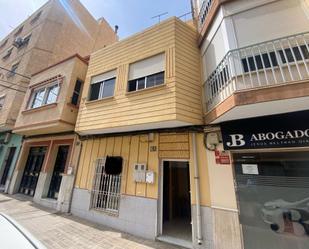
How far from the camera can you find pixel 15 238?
1.96m

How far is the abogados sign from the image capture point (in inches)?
162

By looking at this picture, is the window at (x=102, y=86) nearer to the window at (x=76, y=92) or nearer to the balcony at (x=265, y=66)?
the window at (x=76, y=92)

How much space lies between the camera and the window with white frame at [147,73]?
6.09m

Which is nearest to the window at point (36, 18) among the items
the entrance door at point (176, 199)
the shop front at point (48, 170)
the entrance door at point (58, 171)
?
the shop front at point (48, 170)

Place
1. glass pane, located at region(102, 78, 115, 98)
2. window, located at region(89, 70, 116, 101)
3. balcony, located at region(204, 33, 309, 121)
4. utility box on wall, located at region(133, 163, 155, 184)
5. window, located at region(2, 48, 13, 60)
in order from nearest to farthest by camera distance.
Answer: balcony, located at region(204, 33, 309, 121) → utility box on wall, located at region(133, 163, 155, 184) → glass pane, located at region(102, 78, 115, 98) → window, located at region(89, 70, 116, 101) → window, located at region(2, 48, 13, 60)

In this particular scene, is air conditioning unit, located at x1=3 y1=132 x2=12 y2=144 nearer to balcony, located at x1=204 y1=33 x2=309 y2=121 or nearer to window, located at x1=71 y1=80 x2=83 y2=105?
window, located at x1=71 y1=80 x2=83 y2=105

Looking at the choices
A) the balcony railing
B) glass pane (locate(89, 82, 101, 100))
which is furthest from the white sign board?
glass pane (locate(89, 82, 101, 100))

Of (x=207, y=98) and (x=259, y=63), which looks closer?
(x=259, y=63)

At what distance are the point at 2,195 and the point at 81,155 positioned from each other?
23.1 ft

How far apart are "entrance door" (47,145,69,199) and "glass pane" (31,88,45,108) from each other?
289 centimetres

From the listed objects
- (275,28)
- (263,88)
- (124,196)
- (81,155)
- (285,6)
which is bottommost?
(124,196)

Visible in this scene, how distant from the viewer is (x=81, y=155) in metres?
8.23

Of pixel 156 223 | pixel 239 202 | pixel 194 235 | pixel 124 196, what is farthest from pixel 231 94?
pixel 124 196

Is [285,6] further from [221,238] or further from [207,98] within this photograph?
[221,238]
